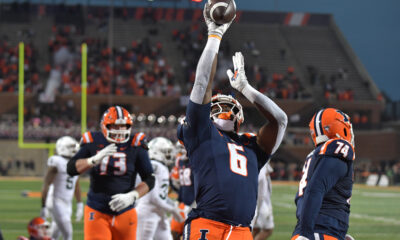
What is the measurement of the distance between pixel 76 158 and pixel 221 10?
3206mm

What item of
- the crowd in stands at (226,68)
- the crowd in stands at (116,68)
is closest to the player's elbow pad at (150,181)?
the crowd in stands at (116,68)

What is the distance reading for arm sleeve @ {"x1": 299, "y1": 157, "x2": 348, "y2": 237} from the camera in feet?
16.0

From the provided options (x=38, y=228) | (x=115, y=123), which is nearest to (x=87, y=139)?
(x=115, y=123)

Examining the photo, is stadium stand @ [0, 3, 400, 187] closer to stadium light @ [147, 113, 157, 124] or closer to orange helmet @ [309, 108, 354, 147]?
stadium light @ [147, 113, 157, 124]

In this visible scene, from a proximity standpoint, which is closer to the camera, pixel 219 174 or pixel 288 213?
pixel 219 174

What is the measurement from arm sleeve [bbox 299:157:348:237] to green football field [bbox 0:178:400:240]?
7905 mm

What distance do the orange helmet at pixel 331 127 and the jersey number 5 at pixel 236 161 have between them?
1.12 meters

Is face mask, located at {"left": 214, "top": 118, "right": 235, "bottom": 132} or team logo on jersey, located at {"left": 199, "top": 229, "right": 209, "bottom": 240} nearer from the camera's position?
team logo on jersey, located at {"left": 199, "top": 229, "right": 209, "bottom": 240}

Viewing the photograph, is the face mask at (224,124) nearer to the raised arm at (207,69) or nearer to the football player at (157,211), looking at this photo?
the raised arm at (207,69)

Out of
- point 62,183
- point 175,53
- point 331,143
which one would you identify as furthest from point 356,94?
point 331,143

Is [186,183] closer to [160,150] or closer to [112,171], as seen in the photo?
[160,150]

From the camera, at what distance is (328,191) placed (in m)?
5.00

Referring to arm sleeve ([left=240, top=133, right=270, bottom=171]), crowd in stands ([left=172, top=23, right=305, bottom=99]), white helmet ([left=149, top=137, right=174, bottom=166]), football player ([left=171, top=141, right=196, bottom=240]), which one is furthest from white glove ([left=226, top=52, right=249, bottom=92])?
crowd in stands ([left=172, top=23, right=305, bottom=99])

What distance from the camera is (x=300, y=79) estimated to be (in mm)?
42594
